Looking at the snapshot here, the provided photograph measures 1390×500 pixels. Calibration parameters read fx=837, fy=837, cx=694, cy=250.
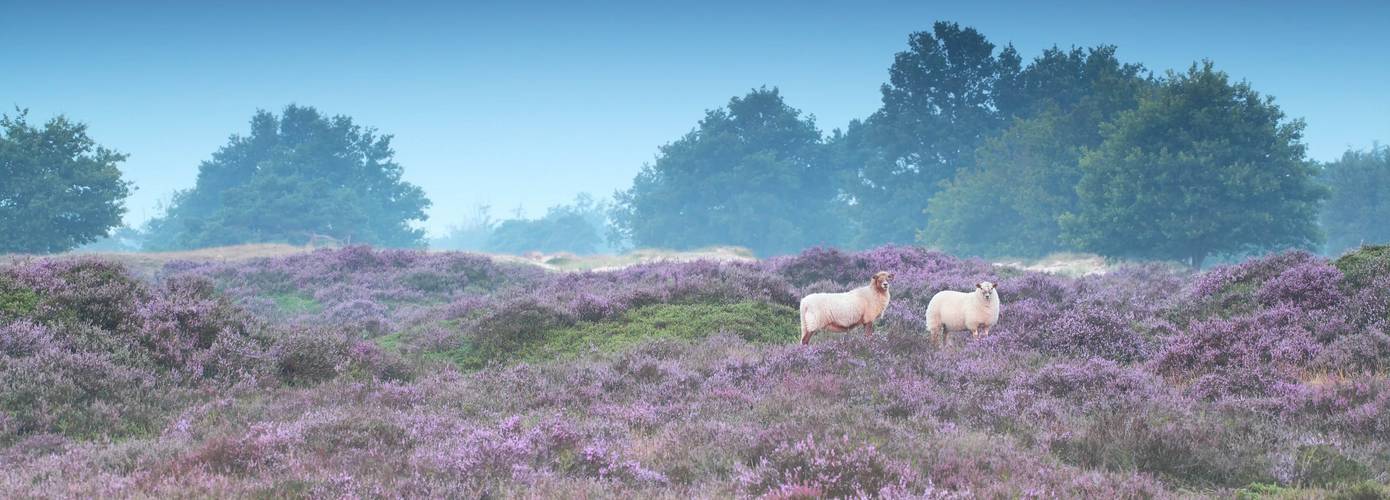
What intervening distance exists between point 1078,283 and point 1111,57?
46.7 m

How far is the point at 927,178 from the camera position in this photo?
222 ft

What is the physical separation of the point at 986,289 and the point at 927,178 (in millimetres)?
58135

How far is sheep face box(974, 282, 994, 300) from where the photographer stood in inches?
457

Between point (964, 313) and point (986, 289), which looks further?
point (964, 313)

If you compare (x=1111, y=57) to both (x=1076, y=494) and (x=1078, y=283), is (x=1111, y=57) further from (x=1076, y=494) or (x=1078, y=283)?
(x=1076, y=494)

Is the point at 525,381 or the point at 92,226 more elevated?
the point at 92,226

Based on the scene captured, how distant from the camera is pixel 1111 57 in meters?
57.8

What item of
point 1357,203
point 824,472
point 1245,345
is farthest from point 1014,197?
point 824,472

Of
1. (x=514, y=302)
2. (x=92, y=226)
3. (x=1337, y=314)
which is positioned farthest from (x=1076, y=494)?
(x=92, y=226)

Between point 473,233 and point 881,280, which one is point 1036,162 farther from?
point 473,233

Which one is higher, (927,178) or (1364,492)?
(927,178)

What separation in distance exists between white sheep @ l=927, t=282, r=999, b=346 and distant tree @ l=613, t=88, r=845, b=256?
198ft

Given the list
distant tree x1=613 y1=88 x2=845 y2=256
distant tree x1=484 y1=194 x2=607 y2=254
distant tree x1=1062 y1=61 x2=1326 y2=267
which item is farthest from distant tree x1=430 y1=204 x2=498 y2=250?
distant tree x1=1062 y1=61 x2=1326 y2=267

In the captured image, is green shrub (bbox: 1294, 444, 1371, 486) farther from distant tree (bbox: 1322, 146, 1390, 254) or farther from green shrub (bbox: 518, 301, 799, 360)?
distant tree (bbox: 1322, 146, 1390, 254)
